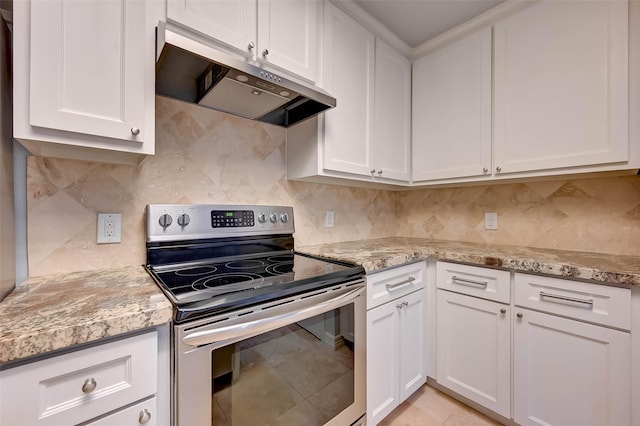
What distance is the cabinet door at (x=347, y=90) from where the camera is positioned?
149cm

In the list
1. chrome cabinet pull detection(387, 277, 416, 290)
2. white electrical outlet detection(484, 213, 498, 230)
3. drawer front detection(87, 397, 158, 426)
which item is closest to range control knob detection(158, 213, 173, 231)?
drawer front detection(87, 397, 158, 426)

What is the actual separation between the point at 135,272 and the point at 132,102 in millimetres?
650

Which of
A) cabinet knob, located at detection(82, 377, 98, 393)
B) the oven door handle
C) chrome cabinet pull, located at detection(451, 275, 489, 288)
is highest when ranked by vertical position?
the oven door handle

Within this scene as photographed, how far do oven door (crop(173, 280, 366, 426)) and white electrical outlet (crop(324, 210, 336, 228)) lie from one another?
2.56 ft

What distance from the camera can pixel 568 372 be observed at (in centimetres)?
119

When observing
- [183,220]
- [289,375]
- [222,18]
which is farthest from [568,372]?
[222,18]

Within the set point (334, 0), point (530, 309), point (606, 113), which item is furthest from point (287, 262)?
point (606, 113)

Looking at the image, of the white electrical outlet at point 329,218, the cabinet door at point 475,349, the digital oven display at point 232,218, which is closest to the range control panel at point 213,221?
the digital oven display at point 232,218

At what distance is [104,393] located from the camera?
64cm

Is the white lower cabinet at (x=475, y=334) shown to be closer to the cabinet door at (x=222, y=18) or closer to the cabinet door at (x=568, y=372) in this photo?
the cabinet door at (x=568, y=372)

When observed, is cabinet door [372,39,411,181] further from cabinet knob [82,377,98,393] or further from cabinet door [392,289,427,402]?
cabinet knob [82,377,98,393]

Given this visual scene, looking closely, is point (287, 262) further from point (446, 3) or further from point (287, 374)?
point (446, 3)

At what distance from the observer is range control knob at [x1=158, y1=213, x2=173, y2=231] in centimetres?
119

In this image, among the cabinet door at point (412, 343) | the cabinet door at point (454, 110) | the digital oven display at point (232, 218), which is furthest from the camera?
the cabinet door at point (454, 110)
